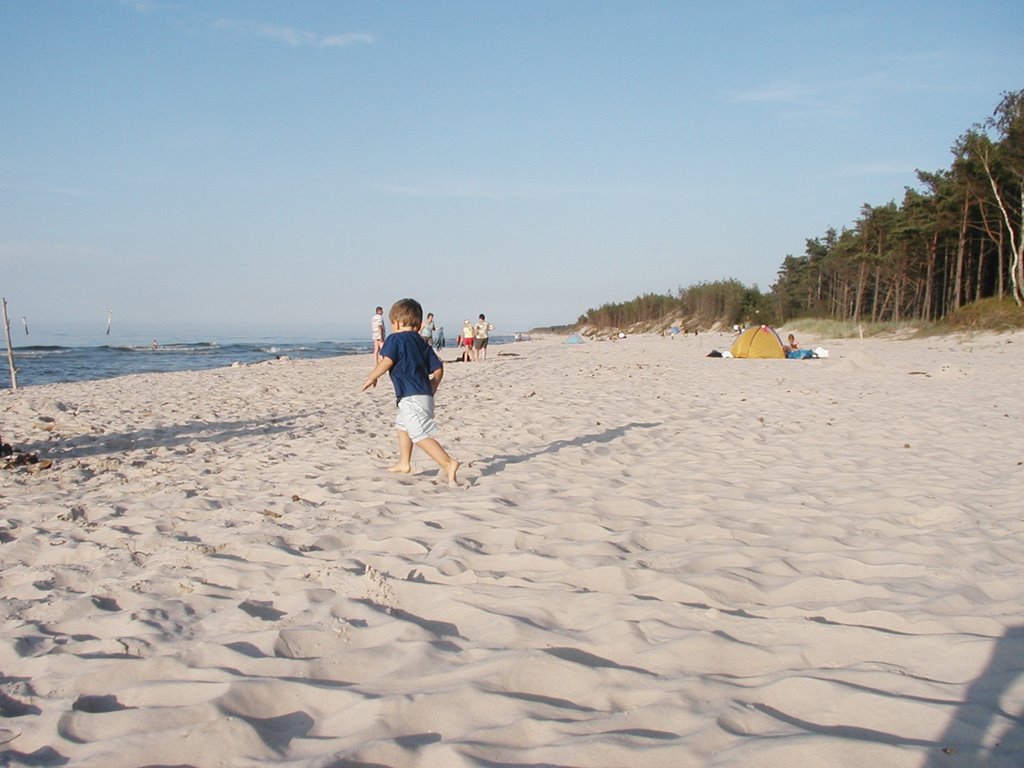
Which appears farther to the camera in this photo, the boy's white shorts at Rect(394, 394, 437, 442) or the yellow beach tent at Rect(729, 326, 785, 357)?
the yellow beach tent at Rect(729, 326, 785, 357)

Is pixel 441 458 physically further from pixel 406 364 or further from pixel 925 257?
pixel 925 257

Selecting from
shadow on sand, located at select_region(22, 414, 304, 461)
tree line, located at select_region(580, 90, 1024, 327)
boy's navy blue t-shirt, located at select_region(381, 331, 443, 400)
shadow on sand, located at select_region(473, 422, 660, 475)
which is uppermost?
tree line, located at select_region(580, 90, 1024, 327)

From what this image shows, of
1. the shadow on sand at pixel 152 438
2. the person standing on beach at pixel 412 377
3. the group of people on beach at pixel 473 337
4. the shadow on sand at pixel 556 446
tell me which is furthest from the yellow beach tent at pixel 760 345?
the person standing on beach at pixel 412 377

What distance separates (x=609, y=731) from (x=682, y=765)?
243mm

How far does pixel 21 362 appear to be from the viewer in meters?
31.5

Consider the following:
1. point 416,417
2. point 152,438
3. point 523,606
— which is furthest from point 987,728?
point 152,438

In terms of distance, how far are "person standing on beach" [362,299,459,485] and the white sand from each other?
323mm

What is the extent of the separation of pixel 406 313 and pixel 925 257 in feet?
150

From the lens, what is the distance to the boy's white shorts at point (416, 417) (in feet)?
18.0

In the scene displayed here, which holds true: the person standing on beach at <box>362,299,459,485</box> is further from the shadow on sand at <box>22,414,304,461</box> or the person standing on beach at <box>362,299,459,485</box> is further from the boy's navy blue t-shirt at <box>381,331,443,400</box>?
the shadow on sand at <box>22,414,304,461</box>

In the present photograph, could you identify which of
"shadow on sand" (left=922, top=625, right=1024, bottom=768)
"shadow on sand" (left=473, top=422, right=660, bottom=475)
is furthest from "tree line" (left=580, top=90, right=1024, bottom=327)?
"shadow on sand" (left=922, top=625, right=1024, bottom=768)

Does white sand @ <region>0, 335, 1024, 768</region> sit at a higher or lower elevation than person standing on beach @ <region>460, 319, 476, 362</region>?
lower

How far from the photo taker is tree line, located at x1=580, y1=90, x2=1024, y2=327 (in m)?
30.9

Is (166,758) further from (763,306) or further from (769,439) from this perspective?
(763,306)
